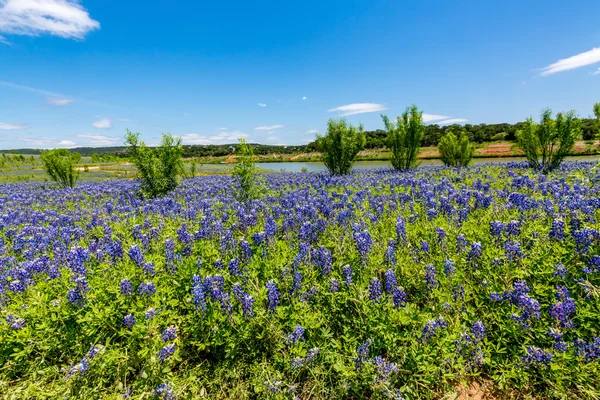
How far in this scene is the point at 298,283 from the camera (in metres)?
4.00

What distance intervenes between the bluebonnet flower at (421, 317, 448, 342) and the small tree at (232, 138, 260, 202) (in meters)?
8.71

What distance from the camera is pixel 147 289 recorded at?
12.3ft

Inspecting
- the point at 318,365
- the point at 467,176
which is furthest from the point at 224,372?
the point at 467,176

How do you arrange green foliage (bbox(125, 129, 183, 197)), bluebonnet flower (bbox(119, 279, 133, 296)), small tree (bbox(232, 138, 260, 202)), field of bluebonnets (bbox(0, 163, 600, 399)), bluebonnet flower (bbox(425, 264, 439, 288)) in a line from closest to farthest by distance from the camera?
field of bluebonnets (bbox(0, 163, 600, 399)) < bluebonnet flower (bbox(119, 279, 133, 296)) < bluebonnet flower (bbox(425, 264, 439, 288)) < small tree (bbox(232, 138, 260, 202)) < green foliage (bbox(125, 129, 183, 197))

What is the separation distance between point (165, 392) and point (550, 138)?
2391cm

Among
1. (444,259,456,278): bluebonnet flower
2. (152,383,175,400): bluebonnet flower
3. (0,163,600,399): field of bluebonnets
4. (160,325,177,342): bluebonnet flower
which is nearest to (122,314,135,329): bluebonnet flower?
(0,163,600,399): field of bluebonnets

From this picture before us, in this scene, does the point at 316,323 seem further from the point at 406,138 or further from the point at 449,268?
the point at 406,138

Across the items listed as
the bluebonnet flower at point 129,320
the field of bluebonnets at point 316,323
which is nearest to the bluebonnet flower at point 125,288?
the field of bluebonnets at point 316,323

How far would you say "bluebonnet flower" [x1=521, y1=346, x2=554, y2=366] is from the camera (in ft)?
9.72

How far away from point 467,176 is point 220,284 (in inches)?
542

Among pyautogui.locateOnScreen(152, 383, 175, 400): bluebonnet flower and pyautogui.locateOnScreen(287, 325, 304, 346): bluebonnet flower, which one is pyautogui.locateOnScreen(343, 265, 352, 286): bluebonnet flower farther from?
pyautogui.locateOnScreen(152, 383, 175, 400): bluebonnet flower

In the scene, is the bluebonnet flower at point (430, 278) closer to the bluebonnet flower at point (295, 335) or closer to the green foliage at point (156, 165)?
the bluebonnet flower at point (295, 335)

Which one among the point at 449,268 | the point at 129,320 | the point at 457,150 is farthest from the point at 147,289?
the point at 457,150

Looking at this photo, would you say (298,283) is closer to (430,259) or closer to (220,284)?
(220,284)
